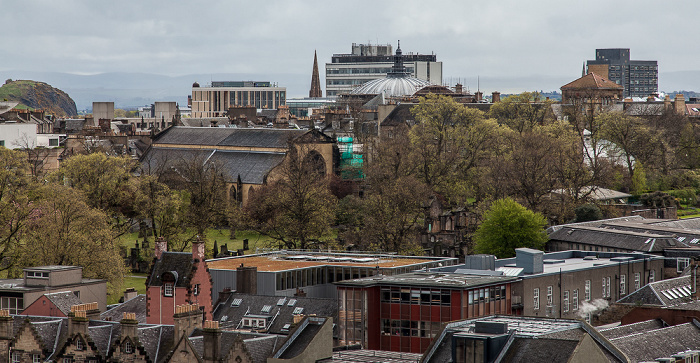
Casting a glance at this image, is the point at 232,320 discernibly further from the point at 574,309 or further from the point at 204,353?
the point at 574,309

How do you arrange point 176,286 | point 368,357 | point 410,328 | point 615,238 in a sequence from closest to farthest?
point 368,357
point 410,328
point 176,286
point 615,238

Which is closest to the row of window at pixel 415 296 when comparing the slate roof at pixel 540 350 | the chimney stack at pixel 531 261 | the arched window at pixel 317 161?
the chimney stack at pixel 531 261

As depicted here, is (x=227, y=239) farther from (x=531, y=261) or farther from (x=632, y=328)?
(x=632, y=328)

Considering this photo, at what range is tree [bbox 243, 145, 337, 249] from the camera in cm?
8644

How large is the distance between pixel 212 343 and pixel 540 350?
1285 cm

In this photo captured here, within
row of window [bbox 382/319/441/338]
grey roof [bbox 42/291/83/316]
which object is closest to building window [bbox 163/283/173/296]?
grey roof [bbox 42/291/83/316]

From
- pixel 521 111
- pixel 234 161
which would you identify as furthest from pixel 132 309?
pixel 521 111

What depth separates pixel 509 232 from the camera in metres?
80.5

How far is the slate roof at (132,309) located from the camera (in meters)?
57.3

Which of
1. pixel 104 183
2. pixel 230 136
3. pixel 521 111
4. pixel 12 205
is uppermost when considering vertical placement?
pixel 521 111

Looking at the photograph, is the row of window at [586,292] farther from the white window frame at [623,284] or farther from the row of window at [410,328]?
the row of window at [410,328]

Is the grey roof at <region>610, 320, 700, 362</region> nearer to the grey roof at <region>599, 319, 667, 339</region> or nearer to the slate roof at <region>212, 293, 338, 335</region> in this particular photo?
the grey roof at <region>599, 319, 667, 339</region>

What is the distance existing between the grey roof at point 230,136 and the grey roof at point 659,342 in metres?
70.7

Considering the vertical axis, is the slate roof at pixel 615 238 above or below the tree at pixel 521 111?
below
